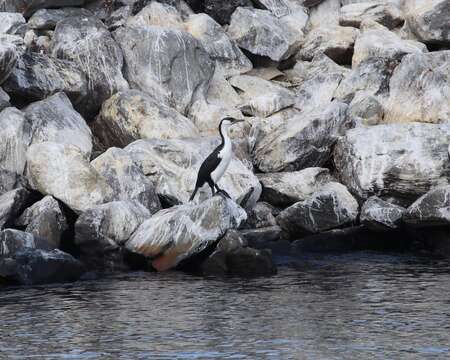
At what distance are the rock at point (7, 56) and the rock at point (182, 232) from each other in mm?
5555

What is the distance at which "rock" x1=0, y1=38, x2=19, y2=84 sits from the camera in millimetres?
22406

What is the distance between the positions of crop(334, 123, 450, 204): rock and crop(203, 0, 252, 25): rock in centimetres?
876

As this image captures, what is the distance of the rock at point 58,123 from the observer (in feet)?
74.9

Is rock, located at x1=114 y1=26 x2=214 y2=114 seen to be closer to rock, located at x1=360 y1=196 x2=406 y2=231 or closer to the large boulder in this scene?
the large boulder

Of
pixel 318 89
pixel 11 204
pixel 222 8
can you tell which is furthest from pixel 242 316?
pixel 222 8

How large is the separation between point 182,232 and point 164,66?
8758mm

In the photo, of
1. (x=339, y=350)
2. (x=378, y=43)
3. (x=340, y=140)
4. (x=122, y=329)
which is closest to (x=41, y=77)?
(x=340, y=140)

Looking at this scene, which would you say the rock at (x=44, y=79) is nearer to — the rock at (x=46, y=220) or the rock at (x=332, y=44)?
the rock at (x=46, y=220)

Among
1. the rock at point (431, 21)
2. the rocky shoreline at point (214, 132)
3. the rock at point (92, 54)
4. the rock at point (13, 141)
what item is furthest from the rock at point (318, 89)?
the rock at point (13, 141)

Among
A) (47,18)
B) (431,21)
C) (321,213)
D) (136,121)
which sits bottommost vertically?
(321,213)

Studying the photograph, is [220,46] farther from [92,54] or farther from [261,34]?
[92,54]

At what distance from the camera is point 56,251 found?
60.4 ft

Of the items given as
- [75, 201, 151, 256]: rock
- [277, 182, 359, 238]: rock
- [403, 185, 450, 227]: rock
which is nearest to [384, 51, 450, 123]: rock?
[277, 182, 359, 238]: rock

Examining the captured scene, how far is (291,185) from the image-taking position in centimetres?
2258
